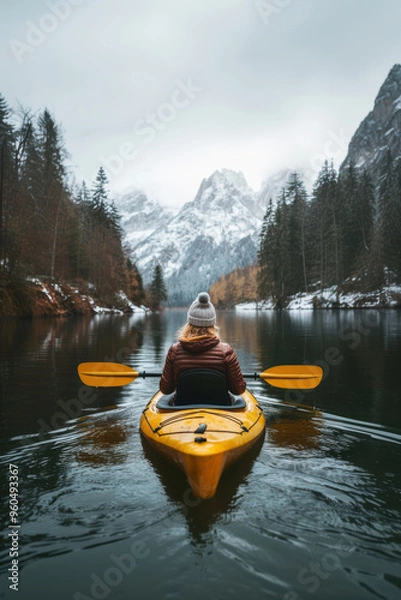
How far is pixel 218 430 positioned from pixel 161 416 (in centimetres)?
104

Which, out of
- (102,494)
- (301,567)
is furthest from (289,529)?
(102,494)

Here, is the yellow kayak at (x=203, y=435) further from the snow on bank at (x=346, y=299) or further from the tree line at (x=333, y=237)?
the tree line at (x=333, y=237)

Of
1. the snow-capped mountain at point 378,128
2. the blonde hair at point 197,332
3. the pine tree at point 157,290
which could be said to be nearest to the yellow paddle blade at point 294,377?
the blonde hair at point 197,332

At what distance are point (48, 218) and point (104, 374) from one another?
33120 millimetres

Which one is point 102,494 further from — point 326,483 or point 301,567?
point 326,483

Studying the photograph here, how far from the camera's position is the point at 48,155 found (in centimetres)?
4372

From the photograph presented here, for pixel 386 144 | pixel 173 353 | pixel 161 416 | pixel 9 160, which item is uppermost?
pixel 386 144

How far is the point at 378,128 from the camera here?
122m

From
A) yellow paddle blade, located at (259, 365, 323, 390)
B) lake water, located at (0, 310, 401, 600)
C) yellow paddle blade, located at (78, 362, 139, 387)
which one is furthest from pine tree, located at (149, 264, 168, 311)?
lake water, located at (0, 310, 401, 600)

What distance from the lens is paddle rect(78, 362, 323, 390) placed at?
7.60 m

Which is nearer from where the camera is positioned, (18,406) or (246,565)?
(246,565)

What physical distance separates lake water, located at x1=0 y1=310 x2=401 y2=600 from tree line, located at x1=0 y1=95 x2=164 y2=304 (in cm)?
2353

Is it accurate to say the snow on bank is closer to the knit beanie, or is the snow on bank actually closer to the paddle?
the paddle

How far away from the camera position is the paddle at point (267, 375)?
760 cm
